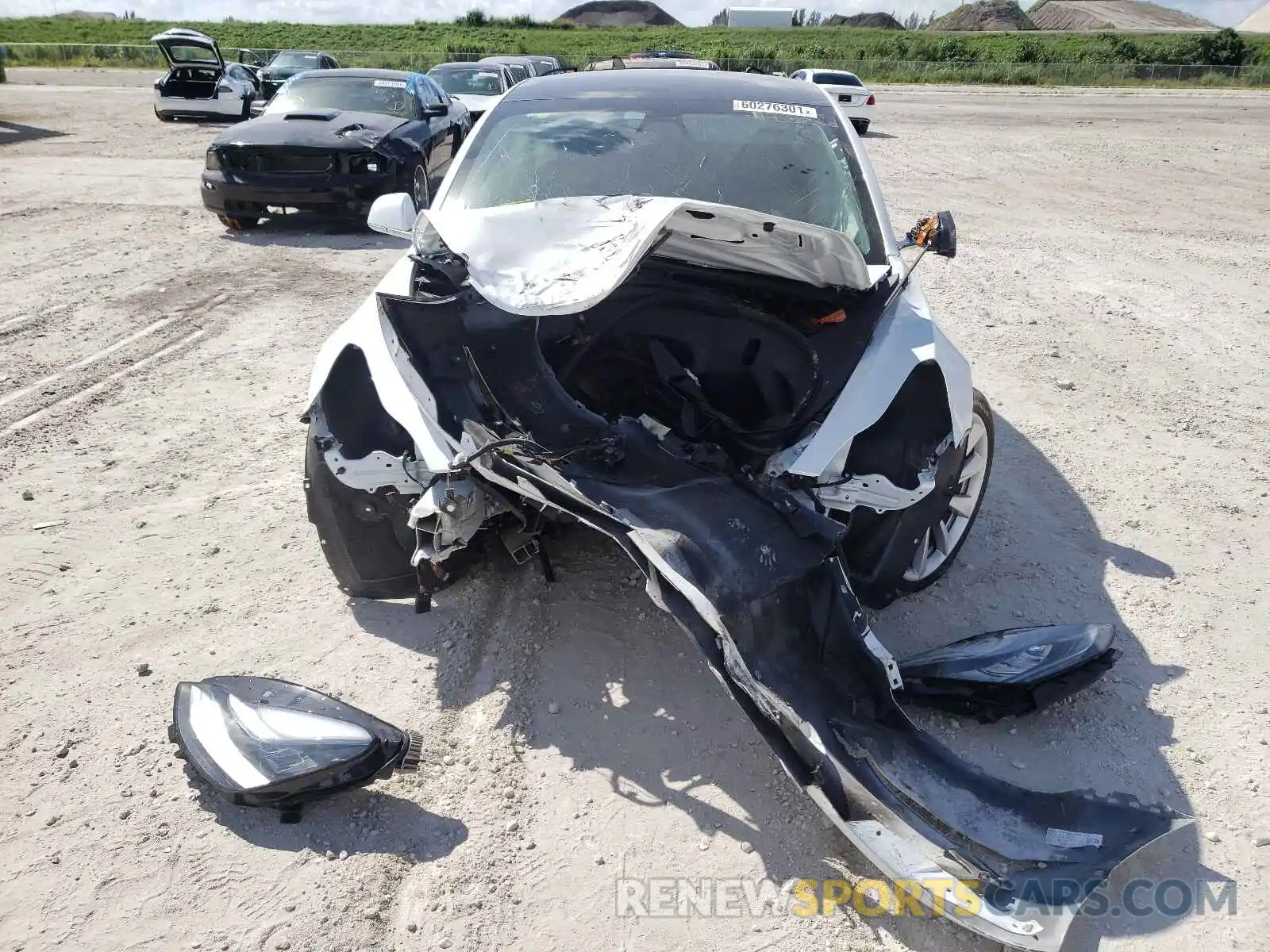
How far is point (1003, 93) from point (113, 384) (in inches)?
1279

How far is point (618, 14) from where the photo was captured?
9125 centimetres

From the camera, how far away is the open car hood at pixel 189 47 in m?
17.1

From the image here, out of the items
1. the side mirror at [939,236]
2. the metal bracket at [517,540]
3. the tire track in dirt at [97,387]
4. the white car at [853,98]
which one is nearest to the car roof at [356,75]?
the tire track in dirt at [97,387]

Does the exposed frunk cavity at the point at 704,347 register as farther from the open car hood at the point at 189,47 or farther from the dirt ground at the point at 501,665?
the open car hood at the point at 189,47

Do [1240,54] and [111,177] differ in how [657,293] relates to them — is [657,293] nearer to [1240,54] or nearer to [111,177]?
[111,177]

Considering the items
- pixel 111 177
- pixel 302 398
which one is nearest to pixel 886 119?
pixel 111 177

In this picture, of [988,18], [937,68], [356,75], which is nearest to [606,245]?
[356,75]

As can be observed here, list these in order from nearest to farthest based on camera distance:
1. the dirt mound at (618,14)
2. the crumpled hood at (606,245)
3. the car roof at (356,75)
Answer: the crumpled hood at (606,245) < the car roof at (356,75) < the dirt mound at (618,14)

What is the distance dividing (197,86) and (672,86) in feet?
57.5

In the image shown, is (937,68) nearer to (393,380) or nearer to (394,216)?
(394,216)

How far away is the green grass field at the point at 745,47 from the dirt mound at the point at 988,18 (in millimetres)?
21237

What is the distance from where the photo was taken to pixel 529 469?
246cm

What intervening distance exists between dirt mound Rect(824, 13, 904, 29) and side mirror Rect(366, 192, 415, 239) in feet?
301

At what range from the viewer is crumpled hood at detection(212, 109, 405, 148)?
864cm
